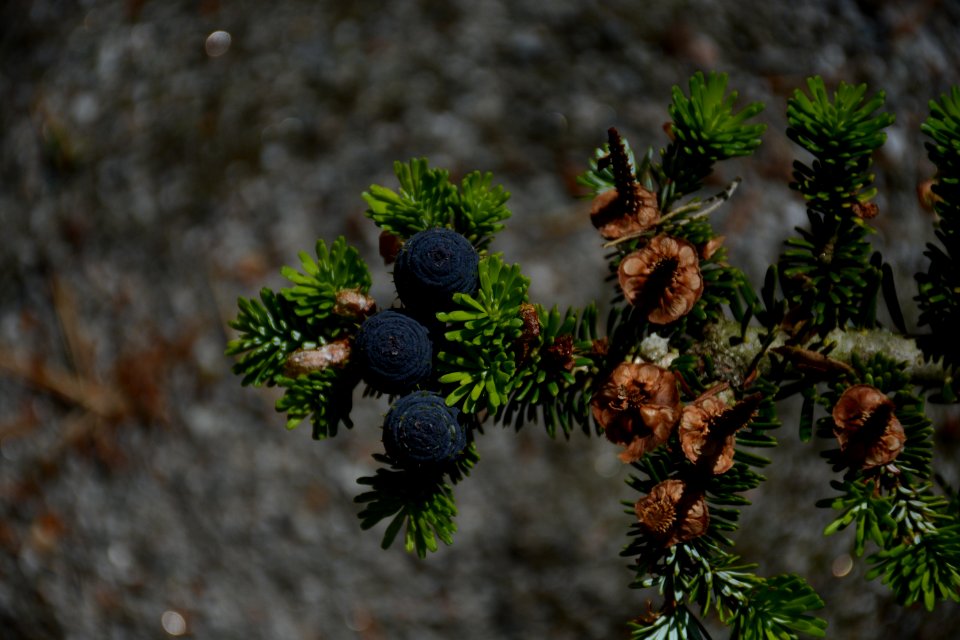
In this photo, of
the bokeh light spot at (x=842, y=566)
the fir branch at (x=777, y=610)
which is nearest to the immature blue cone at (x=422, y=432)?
the fir branch at (x=777, y=610)

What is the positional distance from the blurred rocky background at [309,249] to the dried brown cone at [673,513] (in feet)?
4.11

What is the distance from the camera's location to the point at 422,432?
1.76 feet

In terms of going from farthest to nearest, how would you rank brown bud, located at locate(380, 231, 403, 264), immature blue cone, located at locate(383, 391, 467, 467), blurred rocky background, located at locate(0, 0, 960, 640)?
blurred rocky background, located at locate(0, 0, 960, 640), brown bud, located at locate(380, 231, 403, 264), immature blue cone, located at locate(383, 391, 467, 467)

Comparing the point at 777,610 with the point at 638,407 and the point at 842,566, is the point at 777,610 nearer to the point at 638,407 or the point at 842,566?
the point at 638,407

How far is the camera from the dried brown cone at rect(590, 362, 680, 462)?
581 millimetres

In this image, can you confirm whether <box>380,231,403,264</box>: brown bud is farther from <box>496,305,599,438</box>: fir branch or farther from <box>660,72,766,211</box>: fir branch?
<box>660,72,766,211</box>: fir branch

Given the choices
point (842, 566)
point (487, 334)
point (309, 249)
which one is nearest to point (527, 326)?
point (487, 334)

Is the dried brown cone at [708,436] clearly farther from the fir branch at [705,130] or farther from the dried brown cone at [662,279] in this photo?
the fir branch at [705,130]

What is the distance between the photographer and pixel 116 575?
1921 millimetres

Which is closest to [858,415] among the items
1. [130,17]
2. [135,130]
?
[135,130]

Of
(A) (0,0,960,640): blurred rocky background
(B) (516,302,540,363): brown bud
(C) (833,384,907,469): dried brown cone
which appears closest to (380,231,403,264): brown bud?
(B) (516,302,540,363): brown bud

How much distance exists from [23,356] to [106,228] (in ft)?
1.47

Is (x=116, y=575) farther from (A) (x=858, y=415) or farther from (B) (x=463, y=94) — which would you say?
(A) (x=858, y=415)

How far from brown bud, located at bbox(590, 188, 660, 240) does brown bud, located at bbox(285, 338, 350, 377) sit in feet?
0.83
